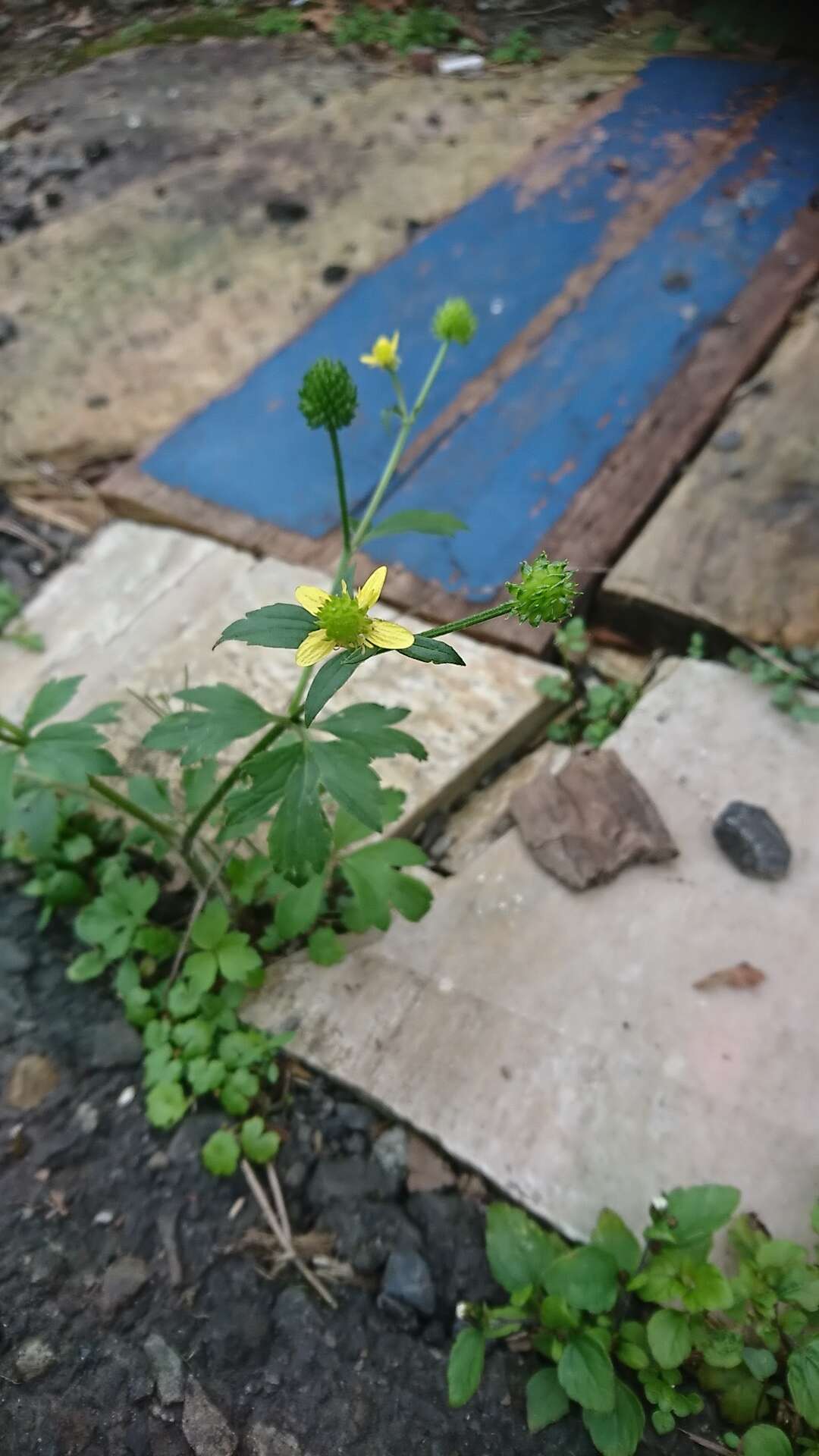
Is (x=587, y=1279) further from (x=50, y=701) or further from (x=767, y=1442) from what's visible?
(x=50, y=701)

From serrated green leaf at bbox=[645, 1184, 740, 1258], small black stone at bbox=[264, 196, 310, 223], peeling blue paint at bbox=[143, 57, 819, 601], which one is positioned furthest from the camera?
small black stone at bbox=[264, 196, 310, 223]

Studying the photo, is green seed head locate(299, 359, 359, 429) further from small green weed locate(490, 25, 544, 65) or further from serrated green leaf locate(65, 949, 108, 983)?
small green weed locate(490, 25, 544, 65)

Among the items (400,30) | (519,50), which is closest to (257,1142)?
(519,50)

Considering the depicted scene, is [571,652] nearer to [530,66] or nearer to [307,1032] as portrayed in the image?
[307,1032]

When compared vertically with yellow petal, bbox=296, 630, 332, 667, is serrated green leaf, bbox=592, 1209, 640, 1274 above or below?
below

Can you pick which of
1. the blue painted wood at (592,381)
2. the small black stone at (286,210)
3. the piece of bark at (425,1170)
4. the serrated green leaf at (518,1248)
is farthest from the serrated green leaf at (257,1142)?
the small black stone at (286,210)

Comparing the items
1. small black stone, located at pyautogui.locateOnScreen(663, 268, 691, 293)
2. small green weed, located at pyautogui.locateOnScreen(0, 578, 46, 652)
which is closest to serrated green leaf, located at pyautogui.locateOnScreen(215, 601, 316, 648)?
small green weed, located at pyautogui.locateOnScreen(0, 578, 46, 652)

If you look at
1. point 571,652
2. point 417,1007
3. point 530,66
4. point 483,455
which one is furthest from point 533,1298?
point 530,66
